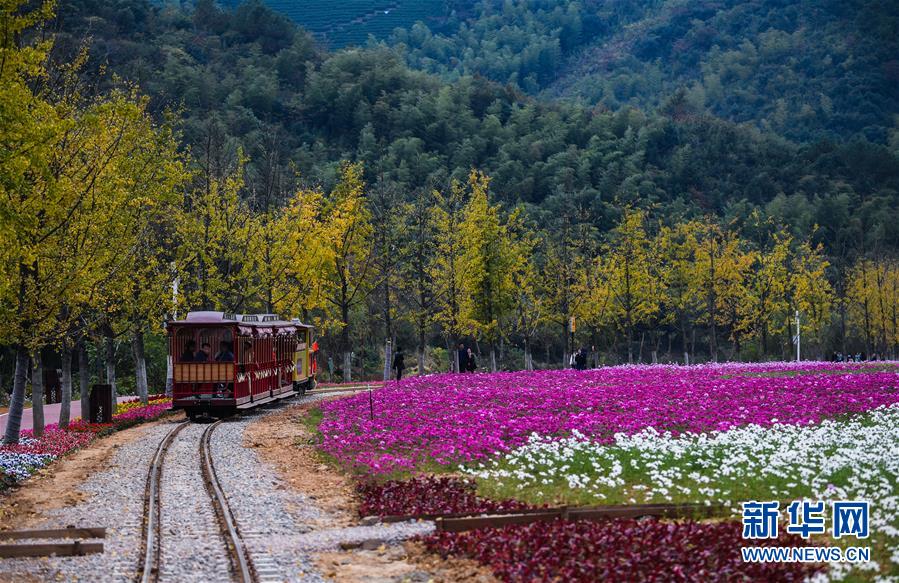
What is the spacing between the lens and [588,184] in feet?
439

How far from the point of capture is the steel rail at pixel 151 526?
1414 cm

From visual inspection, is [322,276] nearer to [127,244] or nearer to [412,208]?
[412,208]

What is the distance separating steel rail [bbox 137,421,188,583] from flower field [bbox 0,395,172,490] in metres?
2.89

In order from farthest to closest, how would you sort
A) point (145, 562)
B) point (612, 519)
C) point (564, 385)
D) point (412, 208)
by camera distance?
point (412, 208)
point (564, 385)
point (612, 519)
point (145, 562)

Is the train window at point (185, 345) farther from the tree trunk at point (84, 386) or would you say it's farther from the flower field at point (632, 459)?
the flower field at point (632, 459)

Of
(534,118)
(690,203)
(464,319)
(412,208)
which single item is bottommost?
(464,319)

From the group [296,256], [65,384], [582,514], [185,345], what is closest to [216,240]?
[296,256]

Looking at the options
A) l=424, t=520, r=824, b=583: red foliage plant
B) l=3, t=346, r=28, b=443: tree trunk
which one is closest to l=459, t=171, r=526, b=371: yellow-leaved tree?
l=3, t=346, r=28, b=443: tree trunk

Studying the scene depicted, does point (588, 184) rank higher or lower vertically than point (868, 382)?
higher

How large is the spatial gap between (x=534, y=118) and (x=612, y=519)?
151903 mm

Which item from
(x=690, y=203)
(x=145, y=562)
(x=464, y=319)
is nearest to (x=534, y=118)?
(x=690, y=203)

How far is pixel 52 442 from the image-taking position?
2886cm

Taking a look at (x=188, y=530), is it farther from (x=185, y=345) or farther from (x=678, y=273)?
(x=678, y=273)

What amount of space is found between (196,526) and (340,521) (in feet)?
8.26
